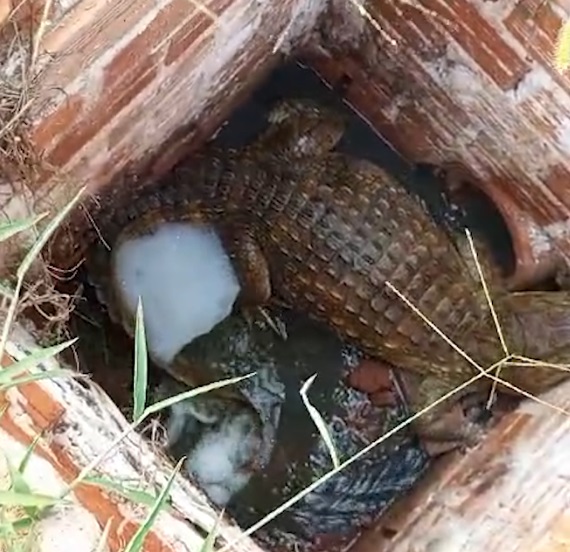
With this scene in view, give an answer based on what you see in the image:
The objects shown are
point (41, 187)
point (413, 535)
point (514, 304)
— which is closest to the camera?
point (41, 187)

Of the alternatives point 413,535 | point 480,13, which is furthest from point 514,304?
point 480,13

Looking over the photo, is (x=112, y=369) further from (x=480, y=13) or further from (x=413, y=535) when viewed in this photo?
(x=480, y=13)

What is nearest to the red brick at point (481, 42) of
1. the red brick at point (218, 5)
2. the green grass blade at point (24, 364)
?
the red brick at point (218, 5)

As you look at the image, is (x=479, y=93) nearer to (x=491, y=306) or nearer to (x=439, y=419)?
(x=491, y=306)

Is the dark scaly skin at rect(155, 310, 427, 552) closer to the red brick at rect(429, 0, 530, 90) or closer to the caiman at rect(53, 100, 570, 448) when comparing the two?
the caiman at rect(53, 100, 570, 448)

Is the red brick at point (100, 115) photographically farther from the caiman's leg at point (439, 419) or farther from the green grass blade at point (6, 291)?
the caiman's leg at point (439, 419)

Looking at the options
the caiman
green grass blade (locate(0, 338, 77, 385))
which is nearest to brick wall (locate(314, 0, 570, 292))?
the caiman
